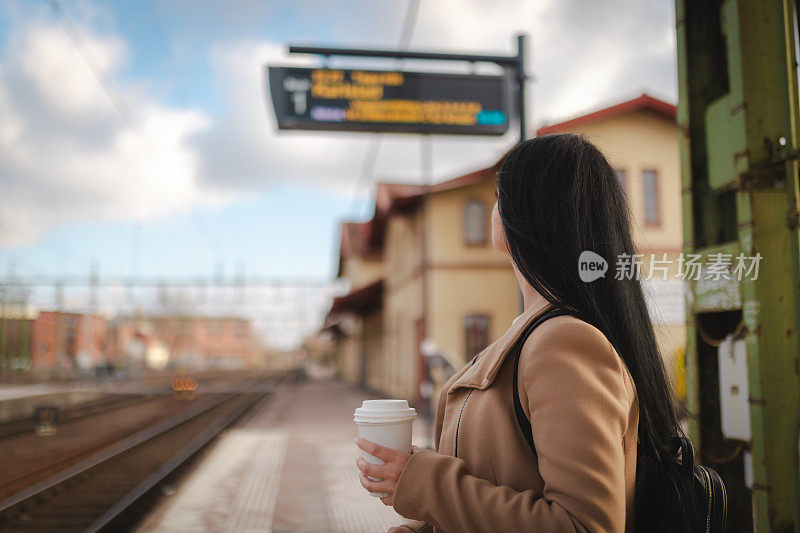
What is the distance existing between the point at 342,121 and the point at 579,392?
5.05 m

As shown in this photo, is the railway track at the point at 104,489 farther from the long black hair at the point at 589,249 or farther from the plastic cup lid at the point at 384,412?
the long black hair at the point at 589,249

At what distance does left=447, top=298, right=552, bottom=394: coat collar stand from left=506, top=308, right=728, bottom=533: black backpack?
22 mm

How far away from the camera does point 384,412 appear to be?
1604mm

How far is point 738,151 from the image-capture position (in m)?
3.07

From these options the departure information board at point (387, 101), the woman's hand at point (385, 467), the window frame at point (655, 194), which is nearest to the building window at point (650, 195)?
the window frame at point (655, 194)

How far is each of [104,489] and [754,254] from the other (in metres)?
8.51

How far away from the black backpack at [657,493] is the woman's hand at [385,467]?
317mm

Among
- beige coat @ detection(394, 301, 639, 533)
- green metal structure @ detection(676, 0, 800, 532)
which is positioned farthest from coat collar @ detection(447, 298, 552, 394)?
green metal structure @ detection(676, 0, 800, 532)

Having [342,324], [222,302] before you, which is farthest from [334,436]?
[222,302]

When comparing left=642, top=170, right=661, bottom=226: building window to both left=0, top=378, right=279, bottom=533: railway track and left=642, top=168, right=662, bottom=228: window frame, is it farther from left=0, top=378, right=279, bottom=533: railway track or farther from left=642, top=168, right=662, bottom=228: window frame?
left=0, top=378, right=279, bottom=533: railway track

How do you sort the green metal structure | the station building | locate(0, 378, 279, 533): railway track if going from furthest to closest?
the station building < locate(0, 378, 279, 533): railway track < the green metal structure

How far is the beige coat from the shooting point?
1258 millimetres

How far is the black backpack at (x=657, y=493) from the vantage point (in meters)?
1.44

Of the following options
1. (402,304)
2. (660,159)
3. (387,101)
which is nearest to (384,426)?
(387,101)
